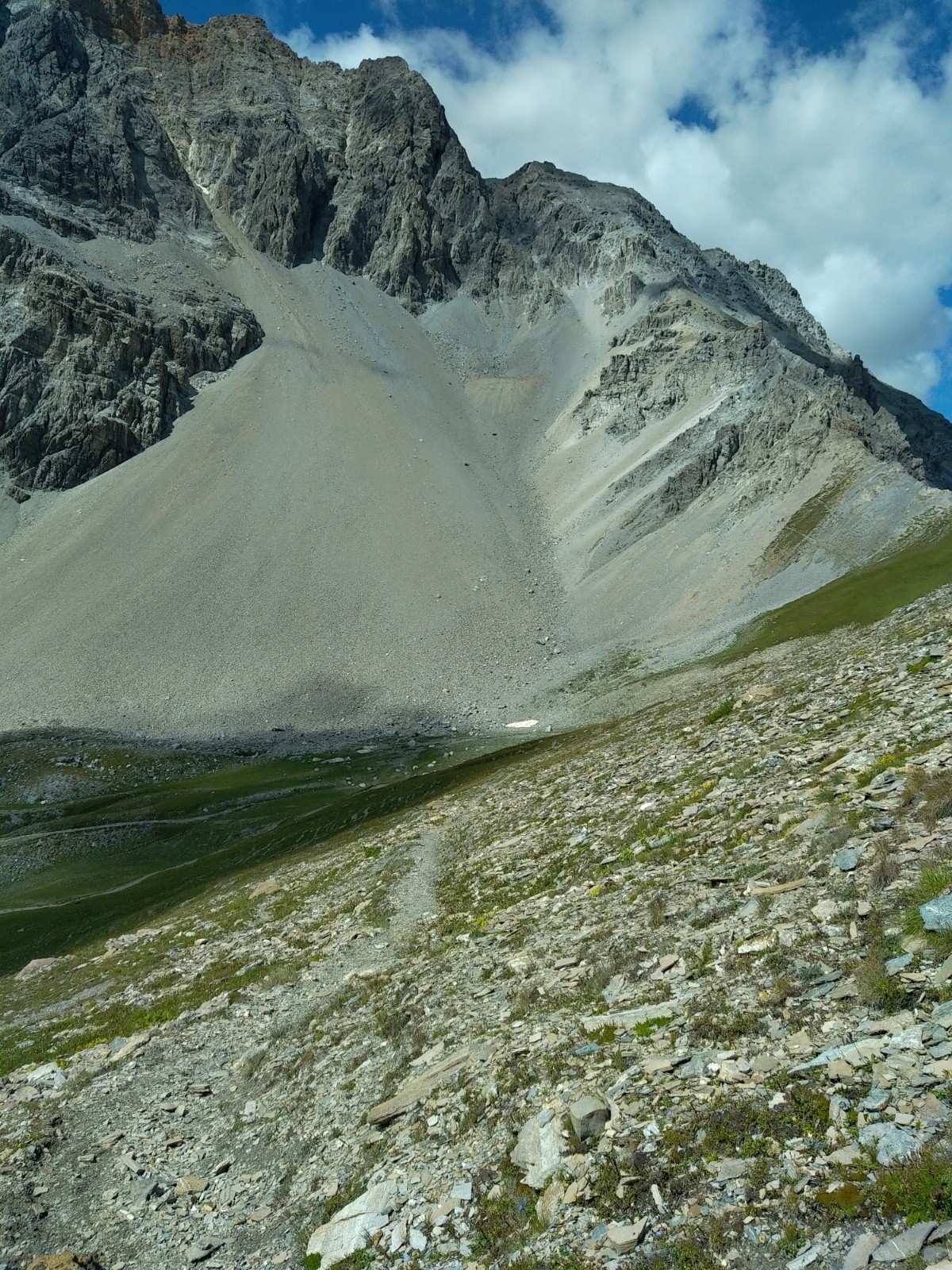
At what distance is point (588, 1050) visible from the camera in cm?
1093

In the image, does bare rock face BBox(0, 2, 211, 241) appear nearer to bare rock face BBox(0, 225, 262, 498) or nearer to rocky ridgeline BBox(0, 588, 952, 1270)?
bare rock face BBox(0, 225, 262, 498)

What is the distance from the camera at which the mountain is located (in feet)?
329

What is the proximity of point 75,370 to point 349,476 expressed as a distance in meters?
60.6

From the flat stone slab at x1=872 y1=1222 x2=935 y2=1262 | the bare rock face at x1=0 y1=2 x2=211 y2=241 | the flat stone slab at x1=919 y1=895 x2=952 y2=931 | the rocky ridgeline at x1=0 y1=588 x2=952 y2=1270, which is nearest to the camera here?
the flat stone slab at x1=872 y1=1222 x2=935 y2=1262

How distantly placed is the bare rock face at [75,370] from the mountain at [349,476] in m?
0.52

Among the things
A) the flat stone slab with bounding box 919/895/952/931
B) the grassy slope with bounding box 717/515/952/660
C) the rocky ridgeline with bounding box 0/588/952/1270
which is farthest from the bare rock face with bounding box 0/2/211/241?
Result: the flat stone slab with bounding box 919/895/952/931

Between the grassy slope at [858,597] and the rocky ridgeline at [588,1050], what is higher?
the rocky ridgeline at [588,1050]

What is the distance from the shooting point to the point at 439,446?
158750 millimetres

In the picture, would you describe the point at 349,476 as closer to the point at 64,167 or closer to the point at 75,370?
the point at 75,370

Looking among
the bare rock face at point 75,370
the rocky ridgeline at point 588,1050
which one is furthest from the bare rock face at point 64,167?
the rocky ridgeline at point 588,1050

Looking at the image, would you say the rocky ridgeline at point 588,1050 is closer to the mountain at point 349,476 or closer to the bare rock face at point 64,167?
the mountain at point 349,476

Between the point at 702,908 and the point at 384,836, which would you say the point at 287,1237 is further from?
the point at 384,836

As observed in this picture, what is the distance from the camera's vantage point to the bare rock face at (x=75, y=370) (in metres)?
148

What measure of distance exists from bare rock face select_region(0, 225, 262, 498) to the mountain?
517 millimetres
